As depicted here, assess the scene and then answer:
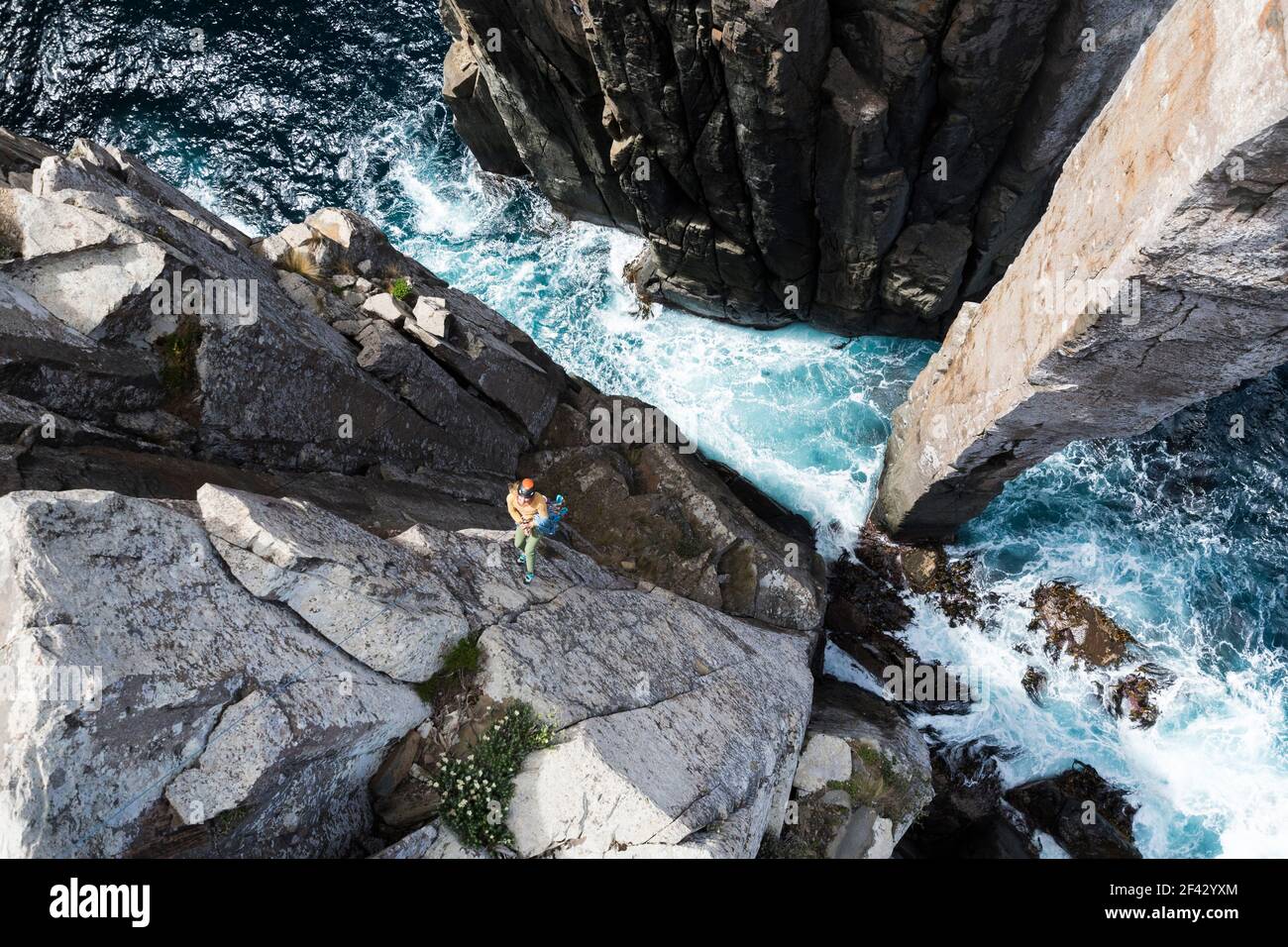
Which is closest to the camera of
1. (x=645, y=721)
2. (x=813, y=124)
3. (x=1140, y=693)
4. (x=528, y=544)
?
(x=645, y=721)

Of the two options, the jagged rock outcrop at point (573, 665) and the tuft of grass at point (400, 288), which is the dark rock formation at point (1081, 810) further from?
the tuft of grass at point (400, 288)

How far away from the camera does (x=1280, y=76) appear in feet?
30.7

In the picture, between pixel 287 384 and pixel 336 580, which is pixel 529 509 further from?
pixel 287 384

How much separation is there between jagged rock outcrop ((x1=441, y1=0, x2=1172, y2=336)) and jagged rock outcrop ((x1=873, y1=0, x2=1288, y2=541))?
22.6 feet

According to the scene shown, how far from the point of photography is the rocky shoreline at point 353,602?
9.57m

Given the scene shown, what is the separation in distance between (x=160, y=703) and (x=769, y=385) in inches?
981

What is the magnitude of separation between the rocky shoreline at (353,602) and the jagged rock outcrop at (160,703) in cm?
4

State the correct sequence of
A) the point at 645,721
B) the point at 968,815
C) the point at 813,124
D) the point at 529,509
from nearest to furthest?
the point at 645,721 < the point at 529,509 < the point at 968,815 < the point at 813,124

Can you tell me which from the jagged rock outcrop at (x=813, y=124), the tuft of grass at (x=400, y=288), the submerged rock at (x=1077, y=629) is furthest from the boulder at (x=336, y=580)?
the submerged rock at (x=1077, y=629)

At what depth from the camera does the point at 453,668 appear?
12.6 metres

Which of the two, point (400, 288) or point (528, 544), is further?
point (400, 288)

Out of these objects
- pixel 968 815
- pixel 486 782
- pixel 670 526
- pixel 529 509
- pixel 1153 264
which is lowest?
pixel 968 815

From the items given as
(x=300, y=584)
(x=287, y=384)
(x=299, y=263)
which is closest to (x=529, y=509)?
(x=300, y=584)

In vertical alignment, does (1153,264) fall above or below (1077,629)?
above
